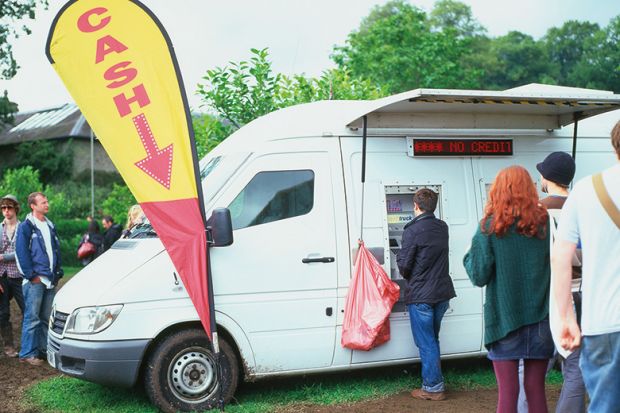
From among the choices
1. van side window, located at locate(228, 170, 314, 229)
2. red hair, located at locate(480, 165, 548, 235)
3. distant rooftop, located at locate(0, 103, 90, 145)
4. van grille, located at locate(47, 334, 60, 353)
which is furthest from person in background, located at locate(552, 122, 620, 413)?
distant rooftop, located at locate(0, 103, 90, 145)

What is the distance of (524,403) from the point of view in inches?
199

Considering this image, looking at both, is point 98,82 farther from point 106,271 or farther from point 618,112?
point 618,112

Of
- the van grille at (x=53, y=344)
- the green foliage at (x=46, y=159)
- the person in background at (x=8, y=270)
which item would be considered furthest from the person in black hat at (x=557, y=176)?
the green foliage at (x=46, y=159)

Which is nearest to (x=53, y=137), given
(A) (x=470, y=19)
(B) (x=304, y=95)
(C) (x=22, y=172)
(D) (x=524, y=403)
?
(C) (x=22, y=172)

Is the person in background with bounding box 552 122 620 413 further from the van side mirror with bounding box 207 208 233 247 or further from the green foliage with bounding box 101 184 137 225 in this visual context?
the green foliage with bounding box 101 184 137 225

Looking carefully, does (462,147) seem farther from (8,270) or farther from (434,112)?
(8,270)

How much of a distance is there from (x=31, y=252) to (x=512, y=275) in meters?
6.09

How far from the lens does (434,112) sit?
794 centimetres

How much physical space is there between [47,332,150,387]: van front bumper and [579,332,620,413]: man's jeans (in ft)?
13.3

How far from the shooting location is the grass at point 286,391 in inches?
278

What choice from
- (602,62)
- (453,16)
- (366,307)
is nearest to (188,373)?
(366,307)

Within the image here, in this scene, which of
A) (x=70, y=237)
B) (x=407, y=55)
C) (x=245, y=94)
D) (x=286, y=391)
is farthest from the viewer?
(x=407, y=55)

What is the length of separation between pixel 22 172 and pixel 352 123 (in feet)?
95.3

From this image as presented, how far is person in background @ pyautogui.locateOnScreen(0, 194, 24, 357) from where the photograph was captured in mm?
9375
